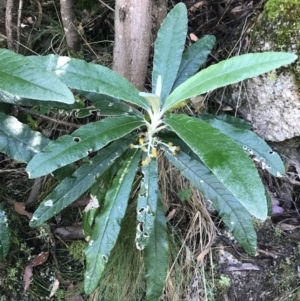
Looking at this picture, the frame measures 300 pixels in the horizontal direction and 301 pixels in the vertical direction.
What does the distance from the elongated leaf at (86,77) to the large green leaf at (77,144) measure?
0.09m

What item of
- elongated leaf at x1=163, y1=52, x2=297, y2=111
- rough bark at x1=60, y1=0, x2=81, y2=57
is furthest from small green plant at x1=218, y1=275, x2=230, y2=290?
rough bark at x1=60, y1=0, x2=81, y2=57

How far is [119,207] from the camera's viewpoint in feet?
4.29

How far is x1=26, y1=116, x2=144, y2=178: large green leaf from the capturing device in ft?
3.76

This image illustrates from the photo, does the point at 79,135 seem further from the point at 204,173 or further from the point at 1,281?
the point at 1,281

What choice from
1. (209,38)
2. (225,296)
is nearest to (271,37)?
(209,38)

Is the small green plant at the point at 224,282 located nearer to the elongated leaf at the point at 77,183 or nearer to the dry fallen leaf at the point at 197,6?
the elongated leaf at the point at 77,183

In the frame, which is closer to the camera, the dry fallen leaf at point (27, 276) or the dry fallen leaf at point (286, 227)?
the dry fallen leaf at point (27, 276)

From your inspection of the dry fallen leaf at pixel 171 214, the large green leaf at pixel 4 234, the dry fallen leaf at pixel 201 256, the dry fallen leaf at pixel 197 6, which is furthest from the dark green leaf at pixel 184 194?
the dry fallen leaf at pixel 197 6

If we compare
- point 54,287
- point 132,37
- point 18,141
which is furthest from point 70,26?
point 54,287

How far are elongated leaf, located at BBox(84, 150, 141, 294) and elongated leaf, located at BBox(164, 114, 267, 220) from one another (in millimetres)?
290

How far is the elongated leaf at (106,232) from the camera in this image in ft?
4.27

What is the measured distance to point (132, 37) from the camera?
156 cm

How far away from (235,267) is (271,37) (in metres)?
0.95

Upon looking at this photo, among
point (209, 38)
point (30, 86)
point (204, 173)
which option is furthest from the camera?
point (209, 38)
